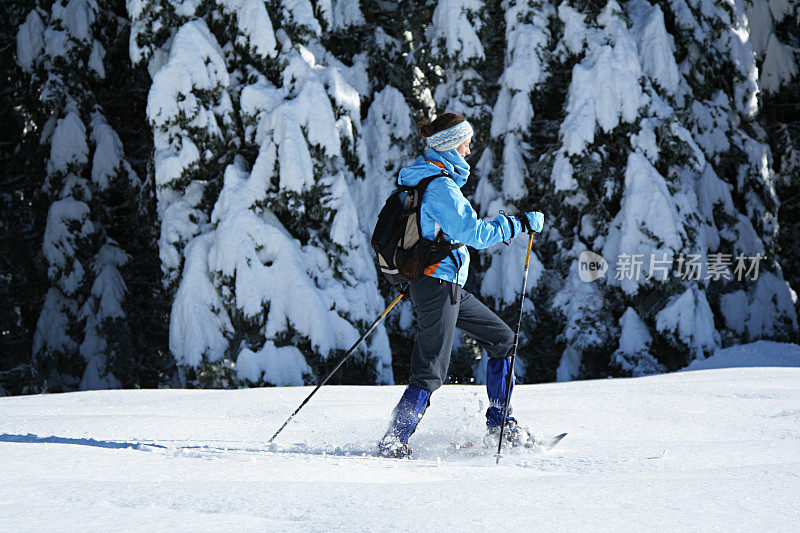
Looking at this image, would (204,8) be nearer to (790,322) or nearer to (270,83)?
(270,83)

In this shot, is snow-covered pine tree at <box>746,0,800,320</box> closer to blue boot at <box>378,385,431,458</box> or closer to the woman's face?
the woman's face

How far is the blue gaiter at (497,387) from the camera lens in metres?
4.03

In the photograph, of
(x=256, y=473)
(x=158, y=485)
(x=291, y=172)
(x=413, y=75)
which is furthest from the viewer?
(x=413, y=75)

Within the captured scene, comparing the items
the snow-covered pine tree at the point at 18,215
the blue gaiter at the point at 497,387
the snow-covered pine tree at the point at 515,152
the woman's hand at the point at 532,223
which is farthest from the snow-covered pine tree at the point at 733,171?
the snow-covered pine tree at the point at 18,215

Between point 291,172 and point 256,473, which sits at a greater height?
point 291,172

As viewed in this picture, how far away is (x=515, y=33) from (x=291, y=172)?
4.32 meters

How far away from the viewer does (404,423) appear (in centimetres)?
373

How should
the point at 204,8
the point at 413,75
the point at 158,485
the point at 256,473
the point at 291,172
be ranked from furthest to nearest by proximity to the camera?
the point at 413,75 → the point at 204,8 → the point at 291,172 → the point at 256,473 → the point at 158,485

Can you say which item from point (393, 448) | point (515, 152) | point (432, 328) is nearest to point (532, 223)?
point (432, 328)

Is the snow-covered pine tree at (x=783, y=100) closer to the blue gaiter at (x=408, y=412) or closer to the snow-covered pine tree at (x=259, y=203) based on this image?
the snow-covered pine tree at (x=259, y=203)

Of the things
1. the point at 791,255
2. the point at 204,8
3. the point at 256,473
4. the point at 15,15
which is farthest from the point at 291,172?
the point at 791,255

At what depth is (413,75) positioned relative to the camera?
11773 millimetres

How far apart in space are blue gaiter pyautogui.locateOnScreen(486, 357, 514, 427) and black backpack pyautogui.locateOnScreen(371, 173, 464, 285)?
740 millimetres

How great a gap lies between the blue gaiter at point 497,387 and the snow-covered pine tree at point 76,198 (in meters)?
9.47
